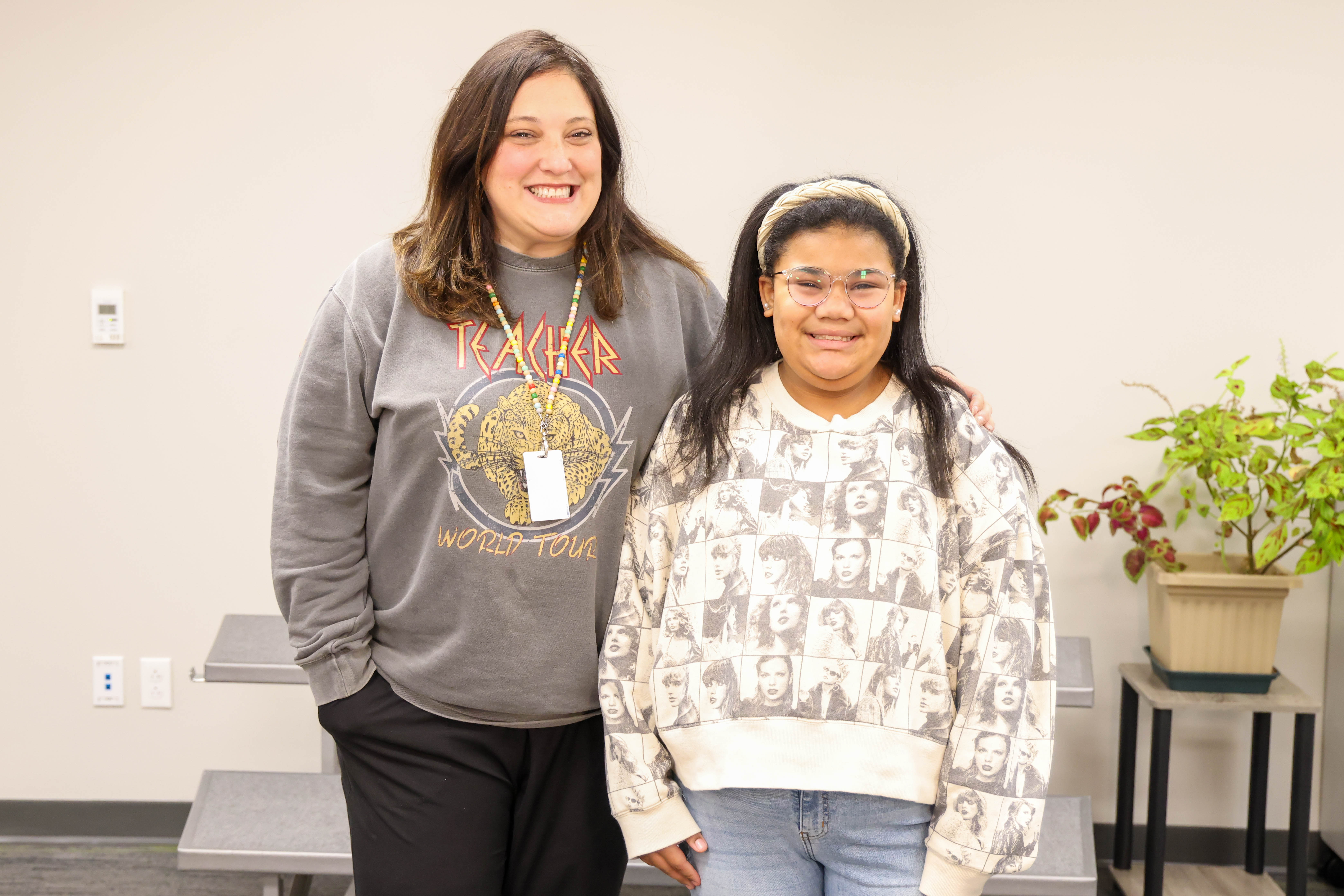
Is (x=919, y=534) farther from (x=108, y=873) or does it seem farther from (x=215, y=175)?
(x=108, y=873)

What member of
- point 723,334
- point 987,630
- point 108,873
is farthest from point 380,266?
point 108,873

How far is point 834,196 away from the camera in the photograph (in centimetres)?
119

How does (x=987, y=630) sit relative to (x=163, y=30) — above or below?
below

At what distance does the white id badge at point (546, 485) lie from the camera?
1284mm

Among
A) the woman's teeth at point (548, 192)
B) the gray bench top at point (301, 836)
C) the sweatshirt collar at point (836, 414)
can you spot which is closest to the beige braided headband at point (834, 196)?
the sweatshirt collar at point (836, 414)

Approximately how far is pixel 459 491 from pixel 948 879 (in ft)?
2.40

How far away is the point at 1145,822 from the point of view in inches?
102

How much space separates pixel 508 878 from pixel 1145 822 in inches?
74.1

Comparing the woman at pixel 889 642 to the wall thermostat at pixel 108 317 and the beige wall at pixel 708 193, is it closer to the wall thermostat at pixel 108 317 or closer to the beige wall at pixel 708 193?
the beige wall at pixel 708 193

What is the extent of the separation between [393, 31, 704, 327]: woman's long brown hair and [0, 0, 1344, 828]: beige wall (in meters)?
1.14

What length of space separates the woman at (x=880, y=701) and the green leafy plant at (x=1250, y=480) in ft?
4.17

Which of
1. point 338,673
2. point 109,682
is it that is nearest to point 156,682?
point 109,682

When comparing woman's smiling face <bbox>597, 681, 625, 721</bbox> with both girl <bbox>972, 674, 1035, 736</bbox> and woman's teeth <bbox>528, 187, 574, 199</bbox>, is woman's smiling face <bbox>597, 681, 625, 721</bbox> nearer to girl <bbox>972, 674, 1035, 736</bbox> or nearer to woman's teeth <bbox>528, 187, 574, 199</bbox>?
girl <bbox>972, 674, 1035, 736</bbox>

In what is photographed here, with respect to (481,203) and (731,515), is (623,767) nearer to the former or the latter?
(731,515)
